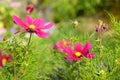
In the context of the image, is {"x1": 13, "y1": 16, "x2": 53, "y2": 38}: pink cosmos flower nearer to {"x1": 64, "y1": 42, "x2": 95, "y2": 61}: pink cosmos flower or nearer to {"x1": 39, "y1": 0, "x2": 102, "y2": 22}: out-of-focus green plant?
{"x1": 64, "y1": 42, "x2": 95, "y2": 61}: pink cosmos flower

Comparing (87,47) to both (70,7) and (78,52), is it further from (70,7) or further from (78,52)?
(70,7)

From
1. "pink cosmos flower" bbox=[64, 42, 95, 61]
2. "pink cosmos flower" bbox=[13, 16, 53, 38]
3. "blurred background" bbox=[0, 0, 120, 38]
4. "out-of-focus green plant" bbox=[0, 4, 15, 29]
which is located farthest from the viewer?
"blurred background" bbox=[0, 0, 120, 38]

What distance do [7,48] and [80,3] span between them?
18.0 ft

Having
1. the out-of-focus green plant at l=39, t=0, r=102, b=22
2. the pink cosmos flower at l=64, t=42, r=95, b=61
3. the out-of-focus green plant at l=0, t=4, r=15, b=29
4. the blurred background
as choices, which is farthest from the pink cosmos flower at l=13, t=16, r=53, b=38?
the out-of-focus green plant at l=39, t=0, r=102, b=22

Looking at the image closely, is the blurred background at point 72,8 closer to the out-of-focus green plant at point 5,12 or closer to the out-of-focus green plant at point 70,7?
the out-of-focus green plant at point 70,7

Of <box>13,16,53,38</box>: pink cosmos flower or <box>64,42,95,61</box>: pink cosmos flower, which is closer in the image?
<box>13,16,53,38</box>: pink cosmos flower

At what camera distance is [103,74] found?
164 cm

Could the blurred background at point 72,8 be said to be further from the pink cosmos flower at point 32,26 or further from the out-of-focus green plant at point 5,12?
the pink cosmos flower at point 32,26

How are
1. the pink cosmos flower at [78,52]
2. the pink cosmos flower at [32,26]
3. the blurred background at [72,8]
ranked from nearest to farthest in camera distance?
the pink cosmos flower at [32,26] → the pink cosmos flower at [78,52] → the blurred background at [72,8]

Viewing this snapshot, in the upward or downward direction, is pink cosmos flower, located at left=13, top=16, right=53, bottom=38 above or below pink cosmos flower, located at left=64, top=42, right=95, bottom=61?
above

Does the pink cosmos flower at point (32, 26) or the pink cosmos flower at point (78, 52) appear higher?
the pink cosmos flower at point (32, 26)


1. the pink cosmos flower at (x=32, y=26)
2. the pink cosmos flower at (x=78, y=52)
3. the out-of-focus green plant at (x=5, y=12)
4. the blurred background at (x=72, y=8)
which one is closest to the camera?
the pink cosmos flower at (x=32, y=26)

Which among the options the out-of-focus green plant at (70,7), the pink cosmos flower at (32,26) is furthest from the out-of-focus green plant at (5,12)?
the pink cosmos flower at (32,26)

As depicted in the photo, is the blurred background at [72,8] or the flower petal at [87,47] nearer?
the flower petal at [87,47]
